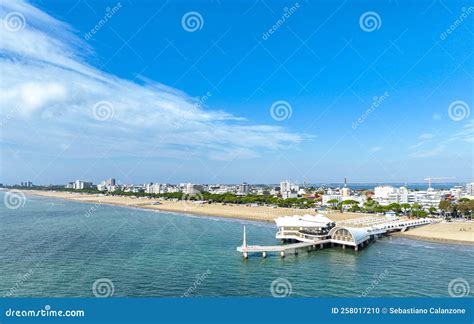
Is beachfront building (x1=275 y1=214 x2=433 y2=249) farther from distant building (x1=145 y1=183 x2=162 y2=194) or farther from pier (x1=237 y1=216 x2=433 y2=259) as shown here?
distant building (x1=145 y1=183 x2=162 y2=194)

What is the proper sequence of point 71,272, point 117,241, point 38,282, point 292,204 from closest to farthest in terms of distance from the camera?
point 38,282 → point 71,272 → point 117,241 → point 292,204

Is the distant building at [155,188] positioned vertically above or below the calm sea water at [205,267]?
above

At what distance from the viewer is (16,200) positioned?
9.52 m

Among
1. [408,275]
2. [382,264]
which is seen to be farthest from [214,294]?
[382,264]

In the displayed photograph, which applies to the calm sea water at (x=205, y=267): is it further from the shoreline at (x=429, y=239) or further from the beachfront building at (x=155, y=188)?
the beachfront building at (x=155, y=188)

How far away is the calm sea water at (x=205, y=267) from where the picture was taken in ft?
28.2

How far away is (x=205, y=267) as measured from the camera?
35.1 ft

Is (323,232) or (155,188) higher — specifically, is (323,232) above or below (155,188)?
below

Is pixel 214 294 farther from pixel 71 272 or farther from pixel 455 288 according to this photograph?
pixel 455 288

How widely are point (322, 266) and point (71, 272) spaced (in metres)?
7.59

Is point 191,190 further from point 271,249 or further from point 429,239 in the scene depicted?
point 271,249

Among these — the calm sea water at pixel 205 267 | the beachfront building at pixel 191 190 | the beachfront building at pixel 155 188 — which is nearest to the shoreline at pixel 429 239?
the calm sea water at pixel 205 267

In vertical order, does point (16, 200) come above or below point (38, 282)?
above

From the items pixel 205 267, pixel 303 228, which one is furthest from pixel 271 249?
pixel 303 228
